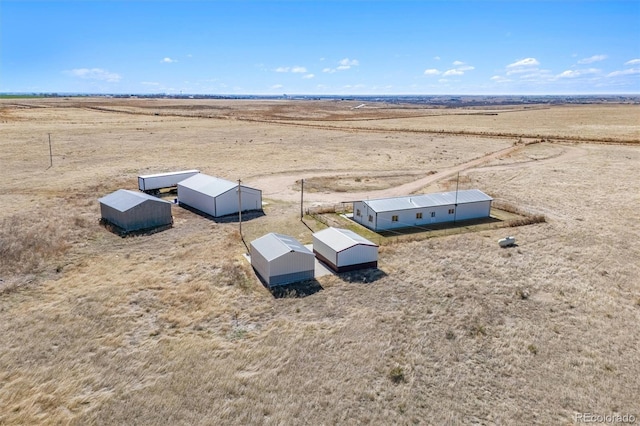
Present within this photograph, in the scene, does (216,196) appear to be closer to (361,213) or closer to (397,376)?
(361,213)

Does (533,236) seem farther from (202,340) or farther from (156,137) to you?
(156,137)

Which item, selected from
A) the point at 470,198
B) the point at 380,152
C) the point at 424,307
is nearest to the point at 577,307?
the point at 424,307

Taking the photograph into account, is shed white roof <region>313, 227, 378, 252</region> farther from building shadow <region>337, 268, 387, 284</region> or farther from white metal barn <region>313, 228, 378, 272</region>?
building shadow <region>337, 268, 387, 284</region>

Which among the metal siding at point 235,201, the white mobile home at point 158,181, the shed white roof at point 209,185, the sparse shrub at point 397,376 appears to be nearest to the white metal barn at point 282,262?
the sparse shrub at point 397,376

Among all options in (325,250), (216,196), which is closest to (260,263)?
(325,250)

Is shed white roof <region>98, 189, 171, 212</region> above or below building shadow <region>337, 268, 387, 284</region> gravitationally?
above

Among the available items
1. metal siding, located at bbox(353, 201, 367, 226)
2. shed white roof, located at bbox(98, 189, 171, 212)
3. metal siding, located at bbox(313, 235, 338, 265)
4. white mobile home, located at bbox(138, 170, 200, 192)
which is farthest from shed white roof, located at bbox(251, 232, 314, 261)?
white mobile home, located at bbox(138, 170, 200, 192)

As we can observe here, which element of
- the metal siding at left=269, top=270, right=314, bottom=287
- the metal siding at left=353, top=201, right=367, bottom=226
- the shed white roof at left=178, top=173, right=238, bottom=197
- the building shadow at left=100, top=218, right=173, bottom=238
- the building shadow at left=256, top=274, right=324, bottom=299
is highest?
the shed white roof at left=178, top=173, right=238, bottom=197

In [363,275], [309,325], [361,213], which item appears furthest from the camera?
[361,213]
